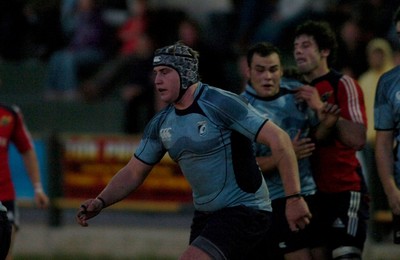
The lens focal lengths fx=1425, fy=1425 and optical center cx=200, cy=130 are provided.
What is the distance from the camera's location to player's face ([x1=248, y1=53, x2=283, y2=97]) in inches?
447

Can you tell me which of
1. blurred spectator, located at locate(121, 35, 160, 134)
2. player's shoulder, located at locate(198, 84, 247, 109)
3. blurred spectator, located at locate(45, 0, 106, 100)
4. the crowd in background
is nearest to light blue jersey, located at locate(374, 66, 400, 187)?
player's shoulder, located at locate(198, 84, 247, 109)

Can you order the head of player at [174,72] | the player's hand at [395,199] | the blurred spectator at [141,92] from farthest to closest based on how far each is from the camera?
the blurred spectator at [141,92]
the player's hand at [395,199]
the head of player at [174,72]

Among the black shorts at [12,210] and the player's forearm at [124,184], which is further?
the black shorts at [12,210]

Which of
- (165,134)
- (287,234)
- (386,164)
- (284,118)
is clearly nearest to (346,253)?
(287,234)

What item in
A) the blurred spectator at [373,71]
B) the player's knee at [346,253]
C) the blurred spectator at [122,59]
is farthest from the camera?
the blurred spectator at [122,59]

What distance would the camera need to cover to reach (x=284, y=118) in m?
11.5

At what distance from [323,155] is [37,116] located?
850cm

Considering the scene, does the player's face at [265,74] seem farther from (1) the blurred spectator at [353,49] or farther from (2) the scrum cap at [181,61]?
(1) the blurred spectator at [353,49]

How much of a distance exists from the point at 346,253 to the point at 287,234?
1.65 ft

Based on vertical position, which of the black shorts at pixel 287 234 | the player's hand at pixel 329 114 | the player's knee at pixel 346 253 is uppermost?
the player's hand at pixel 329 114

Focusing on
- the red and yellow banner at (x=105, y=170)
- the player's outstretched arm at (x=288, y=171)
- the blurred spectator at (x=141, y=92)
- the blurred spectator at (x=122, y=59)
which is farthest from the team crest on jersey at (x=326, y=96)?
the blurred spectator at (x=122, y=59)

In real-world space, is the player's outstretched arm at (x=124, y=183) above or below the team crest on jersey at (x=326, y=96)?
below

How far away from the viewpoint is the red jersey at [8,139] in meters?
12.8

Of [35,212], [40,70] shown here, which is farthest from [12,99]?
[35,212]
